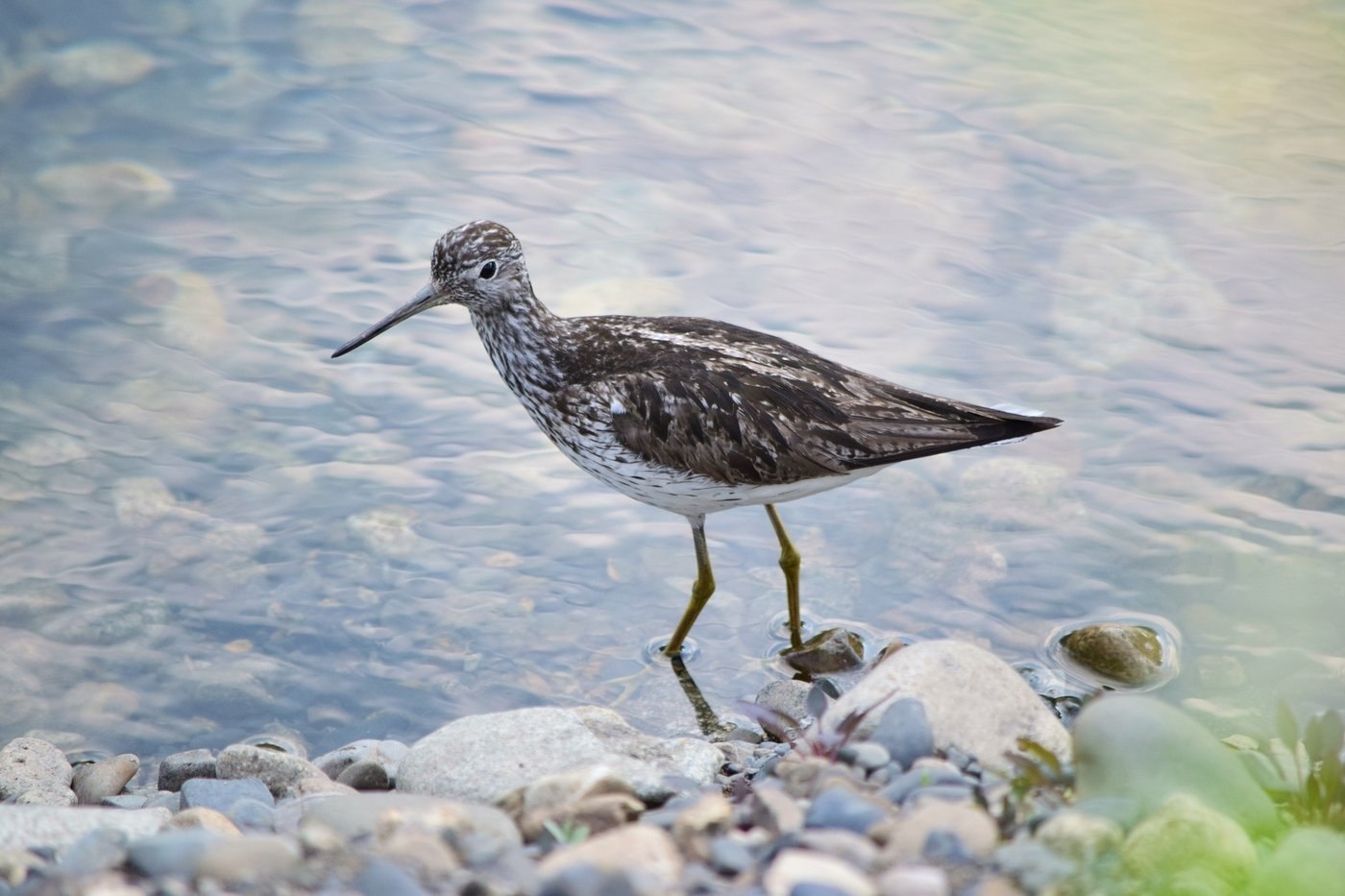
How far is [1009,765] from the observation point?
16.3 feet

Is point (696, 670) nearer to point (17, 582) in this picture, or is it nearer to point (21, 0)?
point (17, 582)

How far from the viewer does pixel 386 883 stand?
12.4 feet

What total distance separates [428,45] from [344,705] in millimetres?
7822

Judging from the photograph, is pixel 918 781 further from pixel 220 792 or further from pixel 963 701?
pixel 220 792

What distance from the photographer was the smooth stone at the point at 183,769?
6305 millimetres

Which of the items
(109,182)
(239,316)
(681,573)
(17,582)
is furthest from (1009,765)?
(109,182)

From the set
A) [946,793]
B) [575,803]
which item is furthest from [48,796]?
[946,793]

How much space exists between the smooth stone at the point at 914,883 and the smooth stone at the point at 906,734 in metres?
1.02

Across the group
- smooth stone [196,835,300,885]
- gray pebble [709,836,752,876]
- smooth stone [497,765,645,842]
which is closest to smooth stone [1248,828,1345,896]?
gray pebble [709,836,752,876]

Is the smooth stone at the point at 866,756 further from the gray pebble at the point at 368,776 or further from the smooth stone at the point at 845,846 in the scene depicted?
the gray pebble at the point at 368,776

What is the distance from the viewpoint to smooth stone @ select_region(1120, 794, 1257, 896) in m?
3.77

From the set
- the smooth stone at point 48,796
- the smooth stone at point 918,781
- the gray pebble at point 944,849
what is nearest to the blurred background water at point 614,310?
the smooth stone at point 48,796

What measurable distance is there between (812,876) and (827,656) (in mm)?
3652

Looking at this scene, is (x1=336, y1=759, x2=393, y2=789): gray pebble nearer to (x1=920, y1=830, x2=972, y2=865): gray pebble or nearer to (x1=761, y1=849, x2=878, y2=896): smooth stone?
(x1=761, y1=849, x2=878, y2=896): smooth stone
